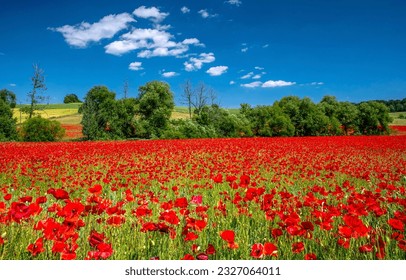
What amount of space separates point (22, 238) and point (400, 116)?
81867mm

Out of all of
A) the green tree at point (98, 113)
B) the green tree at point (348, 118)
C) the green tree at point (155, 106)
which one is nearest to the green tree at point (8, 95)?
the green tree at point (98, 113)

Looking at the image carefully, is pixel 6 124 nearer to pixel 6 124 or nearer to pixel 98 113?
pixel 6 124

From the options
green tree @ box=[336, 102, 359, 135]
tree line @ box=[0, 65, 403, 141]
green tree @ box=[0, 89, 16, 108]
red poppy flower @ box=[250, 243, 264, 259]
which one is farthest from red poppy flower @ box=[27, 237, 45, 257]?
green tree @ box=[336, 102, 359, 135]

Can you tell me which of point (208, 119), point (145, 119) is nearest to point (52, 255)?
point (208, 119)

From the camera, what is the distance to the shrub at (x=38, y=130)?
99.8 ft

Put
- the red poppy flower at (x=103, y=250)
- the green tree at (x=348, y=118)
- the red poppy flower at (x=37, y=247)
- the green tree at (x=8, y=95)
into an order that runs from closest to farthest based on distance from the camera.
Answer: the red poppy flower at (x=103, y=250), the red poppy flower at (x=37, y=247), the green tree at (x=8, y=95), the green tree at (x=348, y=118)

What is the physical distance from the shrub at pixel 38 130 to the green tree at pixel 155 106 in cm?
1049

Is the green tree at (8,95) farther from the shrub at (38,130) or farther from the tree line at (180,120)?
the tree line at (180,120)

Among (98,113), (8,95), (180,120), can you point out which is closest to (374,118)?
(180,120)

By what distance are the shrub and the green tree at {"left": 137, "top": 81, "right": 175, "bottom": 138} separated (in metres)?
10.5

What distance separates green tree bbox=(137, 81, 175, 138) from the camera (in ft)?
126

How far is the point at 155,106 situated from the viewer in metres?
39.4
